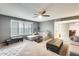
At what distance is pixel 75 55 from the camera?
6.15 feet

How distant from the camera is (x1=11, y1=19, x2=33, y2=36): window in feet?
6.51

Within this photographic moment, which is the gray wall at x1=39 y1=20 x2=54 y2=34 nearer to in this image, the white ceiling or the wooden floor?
the white ceiling

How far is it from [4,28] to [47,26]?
1.06 metres

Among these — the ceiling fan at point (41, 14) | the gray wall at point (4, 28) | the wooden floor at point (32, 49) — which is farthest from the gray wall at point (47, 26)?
the gray wall at point (4, 28)

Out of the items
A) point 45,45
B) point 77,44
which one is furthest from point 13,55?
point 77,44

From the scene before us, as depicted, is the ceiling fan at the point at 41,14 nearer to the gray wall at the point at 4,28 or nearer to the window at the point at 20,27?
the window at the point at 20,27

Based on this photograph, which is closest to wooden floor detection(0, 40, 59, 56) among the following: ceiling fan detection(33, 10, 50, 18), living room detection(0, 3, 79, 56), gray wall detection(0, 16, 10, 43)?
living room detection(0, 3, 79, 56)

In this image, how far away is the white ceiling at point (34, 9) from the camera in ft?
5.85

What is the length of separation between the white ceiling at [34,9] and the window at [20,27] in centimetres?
18

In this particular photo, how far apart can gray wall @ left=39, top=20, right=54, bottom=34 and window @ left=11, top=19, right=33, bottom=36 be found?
0.86 ft

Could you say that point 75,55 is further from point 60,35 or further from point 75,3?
point 75,3

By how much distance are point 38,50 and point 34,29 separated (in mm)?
542

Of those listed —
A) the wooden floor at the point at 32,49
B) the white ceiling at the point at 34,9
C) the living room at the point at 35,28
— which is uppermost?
the white ceiling at the point at 34,9

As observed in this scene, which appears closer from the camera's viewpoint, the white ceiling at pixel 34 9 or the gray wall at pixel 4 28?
the white ceiling at pixel 34 9
